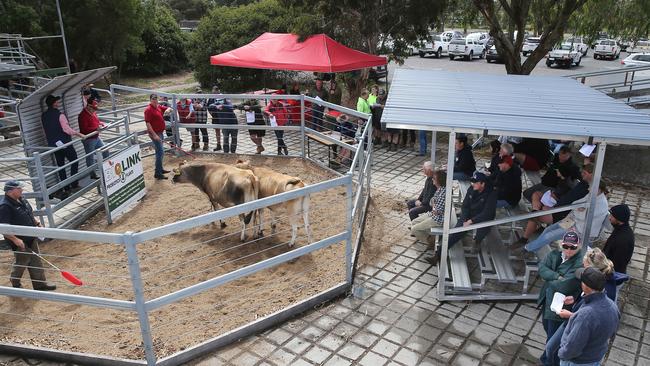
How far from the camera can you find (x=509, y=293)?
6902 millimetres

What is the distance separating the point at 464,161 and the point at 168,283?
6232mm

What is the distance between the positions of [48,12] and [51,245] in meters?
21.6

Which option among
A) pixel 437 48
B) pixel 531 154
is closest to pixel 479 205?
pixel 531 154

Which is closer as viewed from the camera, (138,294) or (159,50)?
(138,294)

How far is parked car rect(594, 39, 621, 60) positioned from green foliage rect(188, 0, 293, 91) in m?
33.2

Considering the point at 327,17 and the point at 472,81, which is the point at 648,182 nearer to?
the point at 472,81

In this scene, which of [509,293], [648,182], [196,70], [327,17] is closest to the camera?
[509,293]

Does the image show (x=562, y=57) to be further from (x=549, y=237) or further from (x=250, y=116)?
(x=549, y=237)

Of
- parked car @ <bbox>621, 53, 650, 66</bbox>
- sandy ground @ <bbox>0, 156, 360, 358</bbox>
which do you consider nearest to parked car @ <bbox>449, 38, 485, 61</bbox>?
parked car @ <bbox>621, 53, 650, 66</bbox>

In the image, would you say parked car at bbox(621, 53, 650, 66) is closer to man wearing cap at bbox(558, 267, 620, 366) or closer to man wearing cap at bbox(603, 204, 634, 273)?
man wearing cap at bbox(603, 204, 634, 273)

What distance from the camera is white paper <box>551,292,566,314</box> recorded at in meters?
4.86

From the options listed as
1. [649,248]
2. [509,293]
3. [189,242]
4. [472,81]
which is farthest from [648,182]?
[189,242]

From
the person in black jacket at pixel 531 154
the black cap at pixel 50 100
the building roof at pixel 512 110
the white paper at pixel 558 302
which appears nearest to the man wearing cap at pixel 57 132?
the black cap at pixel 50 100

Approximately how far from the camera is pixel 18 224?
21.7 feet
